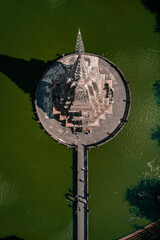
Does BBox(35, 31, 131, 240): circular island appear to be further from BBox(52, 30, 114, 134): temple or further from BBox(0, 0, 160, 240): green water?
BBox(0, 0, 160, 240): green water

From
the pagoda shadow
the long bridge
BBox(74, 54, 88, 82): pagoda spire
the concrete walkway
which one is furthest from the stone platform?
BBox(74, 54, 88, 82): pagoda spire

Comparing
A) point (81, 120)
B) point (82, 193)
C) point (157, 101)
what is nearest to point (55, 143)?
point (81, 120)

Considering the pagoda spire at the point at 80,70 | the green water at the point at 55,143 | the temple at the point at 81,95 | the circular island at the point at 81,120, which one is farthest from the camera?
the green water at the point at 55,143

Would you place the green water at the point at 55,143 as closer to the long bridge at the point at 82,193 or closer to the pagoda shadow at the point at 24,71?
the pagoda shadow at the point at 24,71

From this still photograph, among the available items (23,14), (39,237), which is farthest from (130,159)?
(23,14)

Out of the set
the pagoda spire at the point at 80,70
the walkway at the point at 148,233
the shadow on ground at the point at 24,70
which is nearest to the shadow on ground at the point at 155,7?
the shadow on ground at the point at 24,70

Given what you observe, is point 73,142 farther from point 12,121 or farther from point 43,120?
point 12,121
